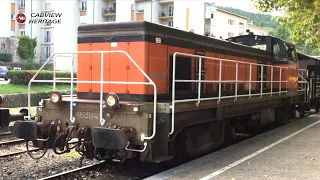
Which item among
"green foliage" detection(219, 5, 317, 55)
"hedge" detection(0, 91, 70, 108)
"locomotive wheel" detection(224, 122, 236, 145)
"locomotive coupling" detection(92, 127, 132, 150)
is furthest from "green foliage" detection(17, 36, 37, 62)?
"locomotive coupling" detection(92, 127, 132, 150)

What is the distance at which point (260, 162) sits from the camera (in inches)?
276

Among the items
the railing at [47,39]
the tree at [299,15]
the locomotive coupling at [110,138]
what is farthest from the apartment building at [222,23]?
the locomotive coupling at [110,138]

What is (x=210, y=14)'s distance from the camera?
166 ft

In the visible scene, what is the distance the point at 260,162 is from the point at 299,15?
853 centimetres

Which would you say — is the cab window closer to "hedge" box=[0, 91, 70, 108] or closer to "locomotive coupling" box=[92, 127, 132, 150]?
"locomotive coupling" box=[92, 127, 132, 150]

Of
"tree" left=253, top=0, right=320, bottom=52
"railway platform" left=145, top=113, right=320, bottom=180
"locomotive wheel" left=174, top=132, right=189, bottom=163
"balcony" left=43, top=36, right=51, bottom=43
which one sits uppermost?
"balcony" left=43, top=36, right=51, bottom=43

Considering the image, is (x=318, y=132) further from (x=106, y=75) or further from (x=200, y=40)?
(x=106, y=75)

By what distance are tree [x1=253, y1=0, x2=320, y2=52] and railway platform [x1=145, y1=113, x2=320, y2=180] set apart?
4.85 meters

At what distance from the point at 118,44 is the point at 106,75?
0.66 meters

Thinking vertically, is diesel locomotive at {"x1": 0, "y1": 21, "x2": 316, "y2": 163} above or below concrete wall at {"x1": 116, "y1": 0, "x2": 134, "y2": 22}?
below

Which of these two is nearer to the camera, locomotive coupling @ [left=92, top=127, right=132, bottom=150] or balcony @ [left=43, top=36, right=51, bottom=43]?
locomotive coupling @ [left=92, top=127, right=132, bottom=150]

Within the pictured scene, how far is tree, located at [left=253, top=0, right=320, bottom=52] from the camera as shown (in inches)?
491

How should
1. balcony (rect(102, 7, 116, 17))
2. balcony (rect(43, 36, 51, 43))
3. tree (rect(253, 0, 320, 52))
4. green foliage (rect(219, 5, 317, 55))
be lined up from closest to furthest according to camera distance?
tree (rect(253, 0, 320, 52)), green foliage (rect(219, 5, 317, 55)), balcony (rect(102, 7, 116, 17)), balcony (rect(43, 36, 51, 43))

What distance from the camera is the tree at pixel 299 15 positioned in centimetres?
1248
